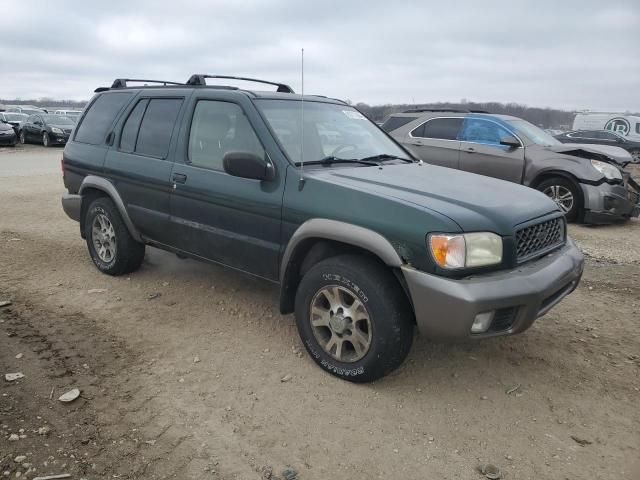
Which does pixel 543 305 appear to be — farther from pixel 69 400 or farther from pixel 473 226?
pixel 69 400

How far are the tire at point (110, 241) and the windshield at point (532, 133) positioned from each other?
20.3 ft

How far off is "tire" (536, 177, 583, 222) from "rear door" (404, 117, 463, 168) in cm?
145

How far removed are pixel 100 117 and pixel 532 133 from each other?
259 inches

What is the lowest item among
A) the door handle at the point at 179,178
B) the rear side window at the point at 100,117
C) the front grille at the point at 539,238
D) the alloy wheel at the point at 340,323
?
the alloy wheel at the point at 340,323

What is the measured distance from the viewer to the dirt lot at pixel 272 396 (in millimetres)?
2576

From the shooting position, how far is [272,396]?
3.14 m

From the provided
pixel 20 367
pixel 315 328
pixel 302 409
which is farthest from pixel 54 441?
pixel 315 328

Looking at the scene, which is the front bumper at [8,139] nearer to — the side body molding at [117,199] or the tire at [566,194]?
the side body molding at [117,199]

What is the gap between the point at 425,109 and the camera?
9.21 metres

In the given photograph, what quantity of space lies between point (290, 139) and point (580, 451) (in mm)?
2633

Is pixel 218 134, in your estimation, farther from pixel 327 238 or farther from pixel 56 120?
pixel 56 120

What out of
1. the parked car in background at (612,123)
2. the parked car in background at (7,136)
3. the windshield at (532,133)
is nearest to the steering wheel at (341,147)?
the windshield at (532,133)

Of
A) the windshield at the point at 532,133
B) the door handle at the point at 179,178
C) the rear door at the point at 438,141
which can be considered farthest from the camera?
the rear door at the point at 438,141

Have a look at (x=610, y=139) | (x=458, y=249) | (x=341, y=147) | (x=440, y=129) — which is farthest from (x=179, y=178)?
(x=610, y=139)
